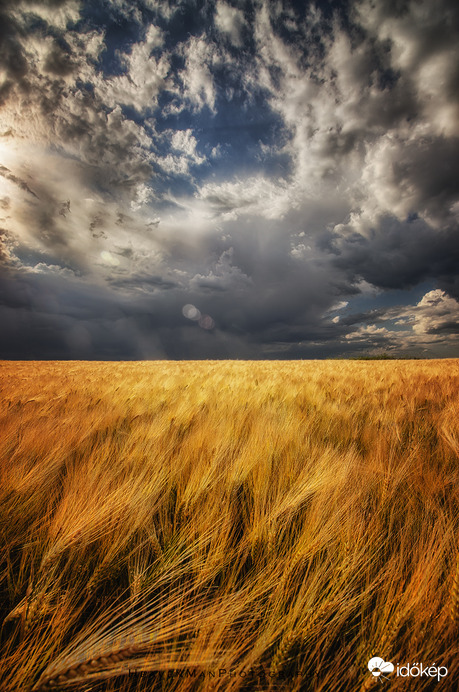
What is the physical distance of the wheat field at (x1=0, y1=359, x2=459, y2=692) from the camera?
61cm

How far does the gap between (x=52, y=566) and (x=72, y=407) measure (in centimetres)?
229

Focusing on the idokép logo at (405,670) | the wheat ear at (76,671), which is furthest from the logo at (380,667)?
the wheat ear at (76,671)

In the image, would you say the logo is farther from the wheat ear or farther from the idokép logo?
the wheat ear

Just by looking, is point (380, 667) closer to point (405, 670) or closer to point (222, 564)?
point (405, 670)

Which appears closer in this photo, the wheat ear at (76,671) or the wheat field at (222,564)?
the wheat ear at (76,671)

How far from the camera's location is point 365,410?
282cm

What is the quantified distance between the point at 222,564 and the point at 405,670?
1.62 ft

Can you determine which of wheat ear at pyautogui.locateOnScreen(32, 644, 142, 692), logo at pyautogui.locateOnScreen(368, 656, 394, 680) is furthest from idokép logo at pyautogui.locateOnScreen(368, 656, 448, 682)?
wheat ear at pyautogui.locateOnScreen(32, 644, 142, 692)

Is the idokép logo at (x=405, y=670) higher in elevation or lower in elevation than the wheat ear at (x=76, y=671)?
lower

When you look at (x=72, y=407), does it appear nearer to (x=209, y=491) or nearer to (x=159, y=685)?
(x=209, y=491)

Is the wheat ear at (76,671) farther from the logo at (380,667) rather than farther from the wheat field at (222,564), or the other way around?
the logo at (380,667)

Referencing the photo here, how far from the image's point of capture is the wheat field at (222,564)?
24.0 inches

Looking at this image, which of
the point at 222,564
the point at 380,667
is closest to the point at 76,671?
the point at 222,564

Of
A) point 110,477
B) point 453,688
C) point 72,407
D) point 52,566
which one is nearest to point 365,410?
point 453,688
